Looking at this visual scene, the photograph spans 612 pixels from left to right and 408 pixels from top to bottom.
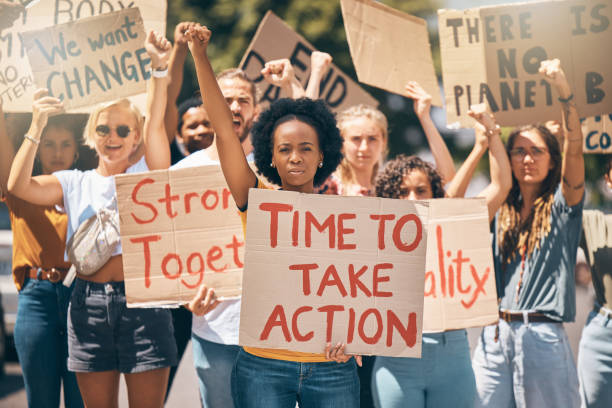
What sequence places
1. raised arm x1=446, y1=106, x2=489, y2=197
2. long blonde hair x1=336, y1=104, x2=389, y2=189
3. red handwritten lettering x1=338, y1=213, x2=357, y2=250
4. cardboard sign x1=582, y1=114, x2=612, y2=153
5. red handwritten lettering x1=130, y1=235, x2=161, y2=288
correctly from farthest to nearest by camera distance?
cardboard sign x1=582, y1=114, x2=612, y2=153 → long blonde hair x1=336, y1=104, x2=389, y2=189 → raised arm x1=446, y1=106, x2=489, y2=197 → red handwritten lettering x1=130, y1=235, x2=161, y2=288 → red handwritten lettering x1=338, y1=213, x2=357, y2=250

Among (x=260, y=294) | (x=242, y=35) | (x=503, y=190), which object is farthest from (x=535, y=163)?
(x=242, y=35)

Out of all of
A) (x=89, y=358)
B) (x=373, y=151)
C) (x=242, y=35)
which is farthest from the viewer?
(x=242, y=35)

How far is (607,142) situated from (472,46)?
0.99 metres

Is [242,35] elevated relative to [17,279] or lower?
elevated

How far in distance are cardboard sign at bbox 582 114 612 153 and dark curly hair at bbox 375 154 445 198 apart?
1.27m

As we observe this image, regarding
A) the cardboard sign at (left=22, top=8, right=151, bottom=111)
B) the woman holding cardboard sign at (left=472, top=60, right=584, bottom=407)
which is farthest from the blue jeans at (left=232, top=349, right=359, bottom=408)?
the cardboard sign at (left=22, top=8, right=151, bottom=111)

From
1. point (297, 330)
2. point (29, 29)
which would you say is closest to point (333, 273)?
point (297, 330)

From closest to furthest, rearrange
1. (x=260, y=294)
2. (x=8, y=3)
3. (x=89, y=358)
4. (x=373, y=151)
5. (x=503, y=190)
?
1. (x=260, y=294)
2. (x=89, y=358)
3. (x=503, y=190)
4. (x=8, y=3)
5. (x=373, y=151)

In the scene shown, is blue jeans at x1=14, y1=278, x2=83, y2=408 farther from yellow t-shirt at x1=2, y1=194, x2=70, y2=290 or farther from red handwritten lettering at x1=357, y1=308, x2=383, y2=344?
red handwritten lettering at x1=357, y1=308, x2=383, y2=344

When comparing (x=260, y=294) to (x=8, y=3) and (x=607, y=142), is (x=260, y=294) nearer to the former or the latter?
(x=8, y=3)

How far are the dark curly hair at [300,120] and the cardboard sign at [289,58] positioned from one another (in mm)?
1589

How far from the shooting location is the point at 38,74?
12.4 ft

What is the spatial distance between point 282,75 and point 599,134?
199cm

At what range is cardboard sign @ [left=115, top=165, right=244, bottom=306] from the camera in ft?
10.2
